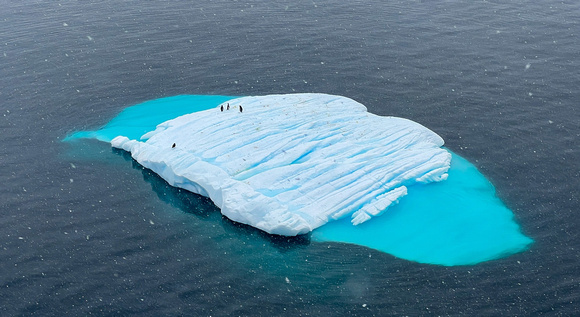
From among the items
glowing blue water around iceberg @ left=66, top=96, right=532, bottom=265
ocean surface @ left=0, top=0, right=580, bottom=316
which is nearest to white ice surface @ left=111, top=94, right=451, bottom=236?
glowing blue water around iceberg @ left=66, top=96, right=532, bottom=265

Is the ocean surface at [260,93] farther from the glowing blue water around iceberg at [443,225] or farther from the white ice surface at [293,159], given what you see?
the white ice surface at [293,159]

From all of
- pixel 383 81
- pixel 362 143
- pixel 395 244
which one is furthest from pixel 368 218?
pixel 383 81

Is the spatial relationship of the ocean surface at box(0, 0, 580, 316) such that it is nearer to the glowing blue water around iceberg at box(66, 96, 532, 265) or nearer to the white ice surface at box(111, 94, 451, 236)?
the glowing blue water around iceberg at box(66, 96, 532, 265)

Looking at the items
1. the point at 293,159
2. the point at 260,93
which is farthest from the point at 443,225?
the point at 260,93

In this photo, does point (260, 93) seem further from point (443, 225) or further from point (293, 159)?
point (443, 225)

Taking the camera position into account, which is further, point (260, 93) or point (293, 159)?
point (260, 93)

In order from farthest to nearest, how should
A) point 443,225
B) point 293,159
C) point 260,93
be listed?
point 260,93 → point 293,159 → point 443,225

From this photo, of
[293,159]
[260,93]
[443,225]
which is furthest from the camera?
[260,93]
